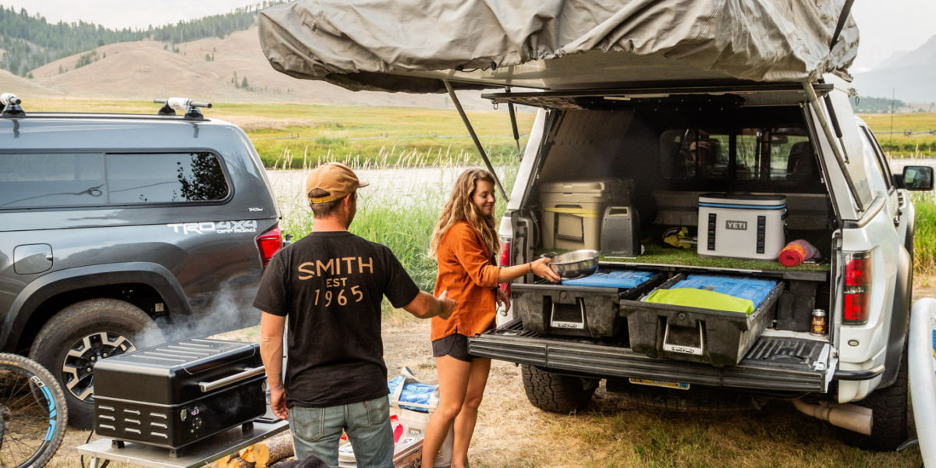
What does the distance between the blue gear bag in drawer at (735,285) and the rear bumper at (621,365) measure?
1.19ft

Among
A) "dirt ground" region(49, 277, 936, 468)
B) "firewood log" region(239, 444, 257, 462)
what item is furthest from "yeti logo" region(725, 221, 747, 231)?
"firewood log" region(239, 444, 257, 462)

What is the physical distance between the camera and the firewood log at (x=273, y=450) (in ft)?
12.9

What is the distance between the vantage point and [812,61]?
3311mm

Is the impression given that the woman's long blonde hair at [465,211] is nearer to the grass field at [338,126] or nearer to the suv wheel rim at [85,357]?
the suv wheel rim at [85,357]

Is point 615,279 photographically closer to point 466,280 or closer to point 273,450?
point 466,280

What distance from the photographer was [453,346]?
389 cm

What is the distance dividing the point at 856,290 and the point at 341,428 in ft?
8.65

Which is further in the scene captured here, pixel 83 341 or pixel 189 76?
pixel 189 76

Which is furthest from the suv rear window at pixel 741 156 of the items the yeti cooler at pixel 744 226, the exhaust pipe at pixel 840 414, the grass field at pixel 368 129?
the grass field at pixel 368 129

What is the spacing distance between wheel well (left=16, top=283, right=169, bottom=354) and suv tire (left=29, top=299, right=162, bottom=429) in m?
0.11

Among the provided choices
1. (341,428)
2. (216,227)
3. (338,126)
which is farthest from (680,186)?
(338,126)

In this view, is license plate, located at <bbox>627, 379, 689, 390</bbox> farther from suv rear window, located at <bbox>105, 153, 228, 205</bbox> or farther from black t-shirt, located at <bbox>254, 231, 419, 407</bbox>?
suv rear window, located at <bbox>105, 153, 228, 205</bbox>

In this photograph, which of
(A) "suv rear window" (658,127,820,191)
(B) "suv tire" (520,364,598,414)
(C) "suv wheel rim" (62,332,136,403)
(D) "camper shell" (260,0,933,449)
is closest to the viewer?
(D) "camper shell" (260,0,933,449)

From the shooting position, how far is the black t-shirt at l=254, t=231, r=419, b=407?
2.73 m
